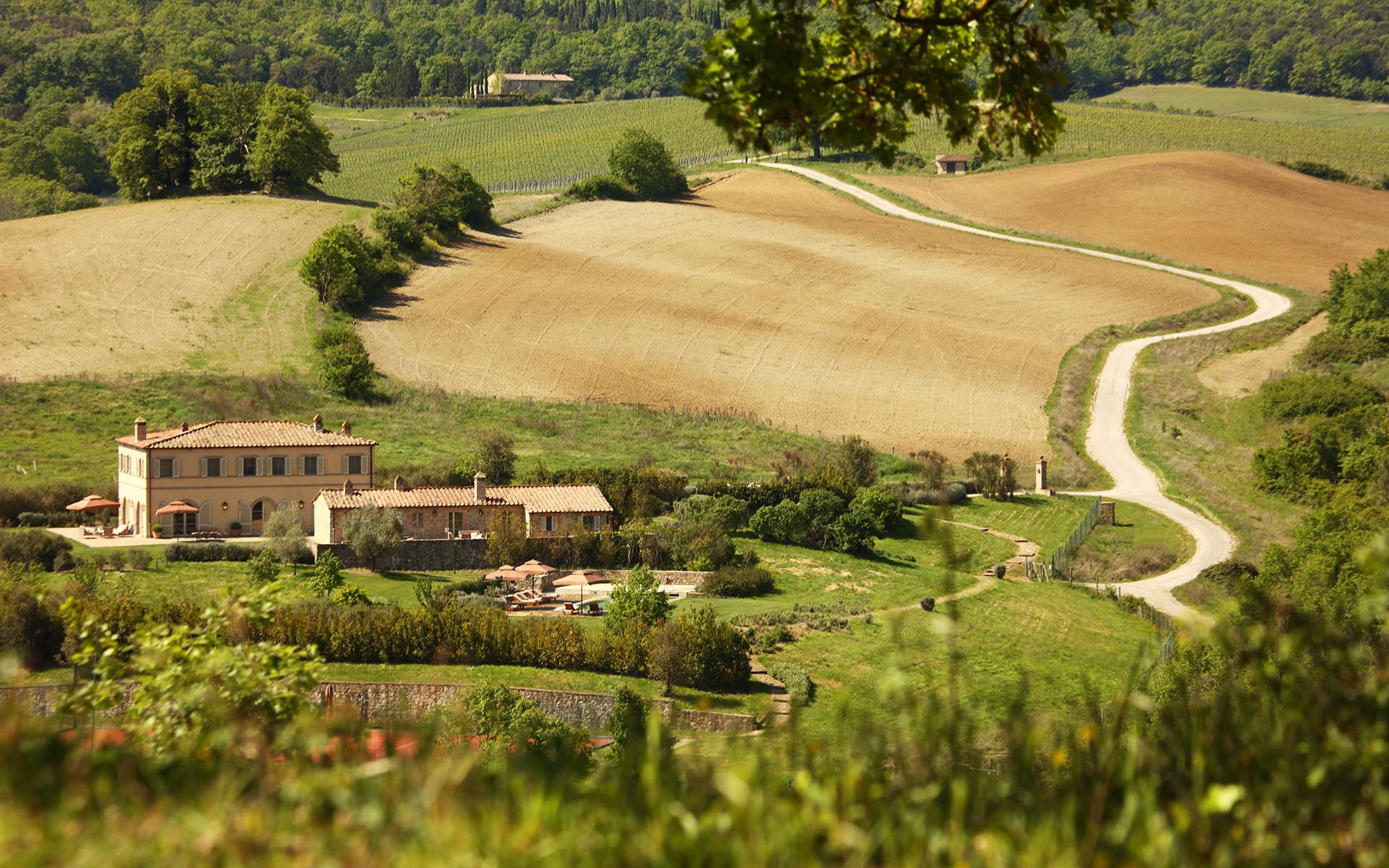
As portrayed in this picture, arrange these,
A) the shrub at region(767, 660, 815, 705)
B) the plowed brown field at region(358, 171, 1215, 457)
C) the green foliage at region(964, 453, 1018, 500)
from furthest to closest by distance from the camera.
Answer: the plowed brown field at region(358, 171, 1215, 457) → the green foliage at region(964, 453, 1018, 500) → the shrub at region(767, 660, 815, 705)

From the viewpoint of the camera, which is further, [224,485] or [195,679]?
[224,485]

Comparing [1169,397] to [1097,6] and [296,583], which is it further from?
[1097,6]

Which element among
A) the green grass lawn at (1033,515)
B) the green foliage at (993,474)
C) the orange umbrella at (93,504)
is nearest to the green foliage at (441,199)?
the green foliage at (993,474)

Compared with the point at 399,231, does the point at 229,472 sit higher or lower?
lower

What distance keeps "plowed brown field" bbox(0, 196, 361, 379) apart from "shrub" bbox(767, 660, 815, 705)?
47809 millimetres

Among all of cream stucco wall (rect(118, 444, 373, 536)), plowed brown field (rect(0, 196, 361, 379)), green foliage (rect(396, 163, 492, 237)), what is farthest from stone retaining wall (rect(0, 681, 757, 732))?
green foliage (rect(396, 163, 492, 237))

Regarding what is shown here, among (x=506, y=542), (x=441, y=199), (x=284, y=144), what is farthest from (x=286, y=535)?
(x=284, y=144)

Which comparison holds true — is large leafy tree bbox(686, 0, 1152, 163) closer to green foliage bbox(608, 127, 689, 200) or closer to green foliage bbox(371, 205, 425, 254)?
green foliage bbox(371, 205, 425, 254)

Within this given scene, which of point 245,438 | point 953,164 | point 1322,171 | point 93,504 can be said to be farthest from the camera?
point 953,164

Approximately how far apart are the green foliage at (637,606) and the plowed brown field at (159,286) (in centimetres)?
4248

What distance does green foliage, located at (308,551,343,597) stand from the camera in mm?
43188

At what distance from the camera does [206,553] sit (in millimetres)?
48281

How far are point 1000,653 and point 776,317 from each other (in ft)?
185

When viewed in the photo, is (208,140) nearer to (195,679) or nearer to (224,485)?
(224,485)
